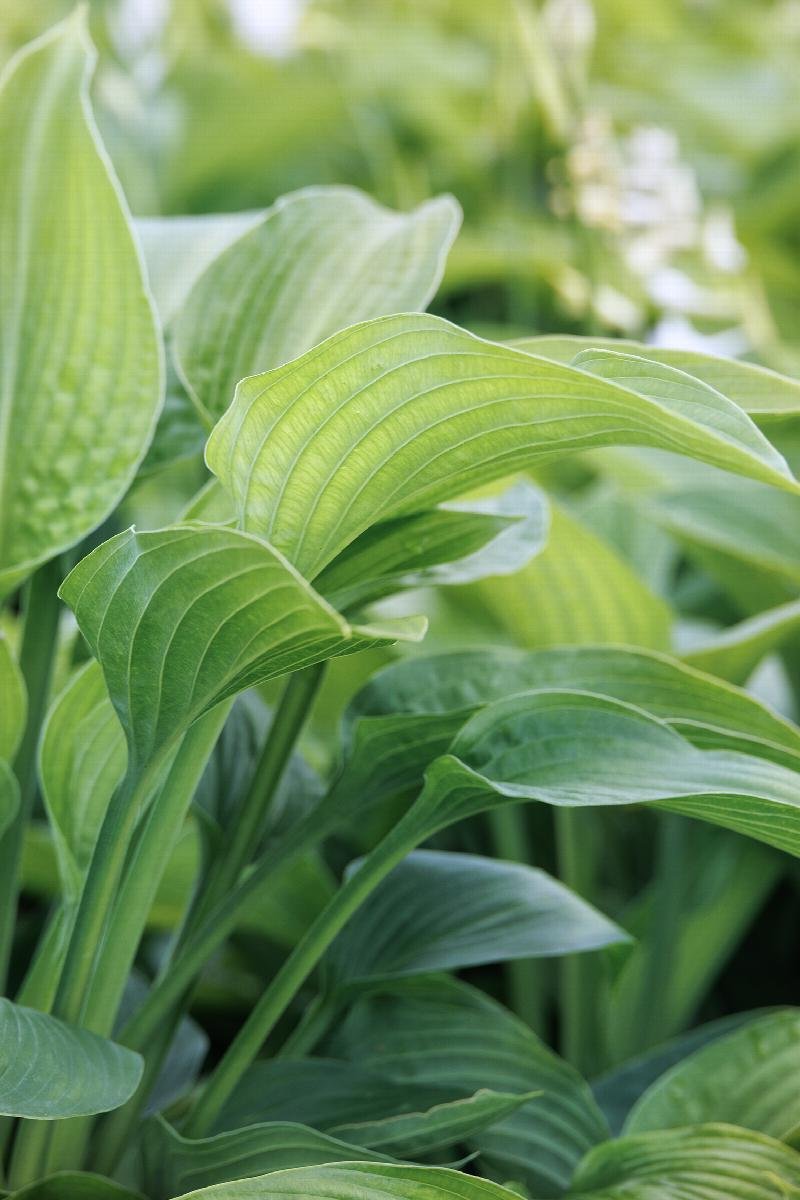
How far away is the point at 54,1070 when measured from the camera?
1.21 ft

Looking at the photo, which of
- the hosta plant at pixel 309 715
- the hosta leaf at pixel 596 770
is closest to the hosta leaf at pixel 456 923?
the hosta plant at pixel 309 715

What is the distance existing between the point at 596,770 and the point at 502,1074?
18cm

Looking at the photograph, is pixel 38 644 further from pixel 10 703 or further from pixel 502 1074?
pixel 502 1074

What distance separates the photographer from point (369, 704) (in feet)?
1.67

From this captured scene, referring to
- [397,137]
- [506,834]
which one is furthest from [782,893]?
[397,137]

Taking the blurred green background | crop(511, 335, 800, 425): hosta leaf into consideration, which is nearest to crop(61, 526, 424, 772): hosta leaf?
crop(511, 335, 800, 425): hosta leaf

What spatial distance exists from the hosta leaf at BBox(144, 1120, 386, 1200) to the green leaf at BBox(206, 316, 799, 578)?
0.20 m

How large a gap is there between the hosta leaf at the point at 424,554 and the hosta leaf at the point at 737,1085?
0.74 feet

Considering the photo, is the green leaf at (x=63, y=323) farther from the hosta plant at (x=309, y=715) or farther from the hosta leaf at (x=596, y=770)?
the hosta leaf at (x=596, y=770)

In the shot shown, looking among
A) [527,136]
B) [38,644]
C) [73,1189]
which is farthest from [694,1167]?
[527,136]

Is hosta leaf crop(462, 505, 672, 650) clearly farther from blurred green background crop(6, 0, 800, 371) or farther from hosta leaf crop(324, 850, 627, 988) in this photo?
blurred green background crop(6, 0, 800, 371)

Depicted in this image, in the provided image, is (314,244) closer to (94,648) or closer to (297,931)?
(94,648)

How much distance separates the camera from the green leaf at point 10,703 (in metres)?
0.45

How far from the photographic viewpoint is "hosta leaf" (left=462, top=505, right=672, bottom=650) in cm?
67
